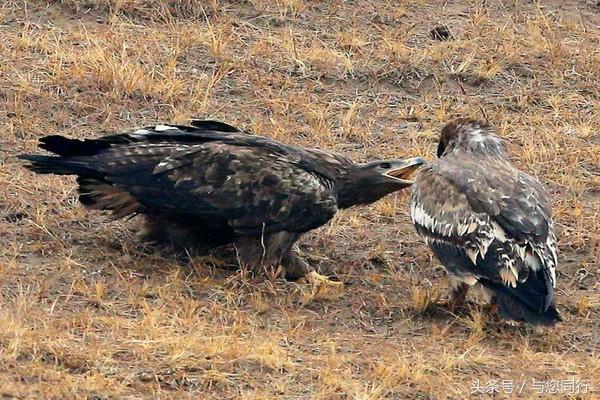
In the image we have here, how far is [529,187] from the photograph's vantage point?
9.36 meters

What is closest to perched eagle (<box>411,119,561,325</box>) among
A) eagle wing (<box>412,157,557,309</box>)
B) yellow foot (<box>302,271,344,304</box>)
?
eagle wing (<box>412,157,557,309</box>)

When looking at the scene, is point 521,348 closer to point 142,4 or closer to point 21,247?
point 21,247

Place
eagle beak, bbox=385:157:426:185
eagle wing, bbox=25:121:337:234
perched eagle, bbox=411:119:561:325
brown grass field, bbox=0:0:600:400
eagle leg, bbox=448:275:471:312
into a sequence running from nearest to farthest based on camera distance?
1. brown grass field, bbox=0:0:600:400
2. perched eagle, bbox=411:119:561:325
3. eagle leg, bbox=448:275:471:312
4. eagle wing, bbox=25:121:337:234
5. eagle beak, bbox=385:157:426:185

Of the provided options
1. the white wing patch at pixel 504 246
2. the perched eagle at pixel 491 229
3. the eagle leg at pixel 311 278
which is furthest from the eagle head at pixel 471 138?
the eagle leg at pixel 311 278

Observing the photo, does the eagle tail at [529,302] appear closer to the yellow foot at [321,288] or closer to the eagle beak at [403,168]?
the yellow foot at [321,288]

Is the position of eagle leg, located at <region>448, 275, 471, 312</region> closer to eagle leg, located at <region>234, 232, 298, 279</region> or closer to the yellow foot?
the yellow foot

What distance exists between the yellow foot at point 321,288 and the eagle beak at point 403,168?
2.90 ft

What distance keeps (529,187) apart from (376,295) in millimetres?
1144

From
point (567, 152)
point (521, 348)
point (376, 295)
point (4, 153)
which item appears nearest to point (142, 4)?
point (4, 153)

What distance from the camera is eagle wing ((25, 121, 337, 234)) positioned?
9320mm

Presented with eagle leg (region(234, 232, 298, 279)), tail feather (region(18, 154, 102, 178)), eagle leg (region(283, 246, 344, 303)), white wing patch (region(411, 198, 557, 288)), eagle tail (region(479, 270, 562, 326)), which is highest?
tail feather (region(18, 154, 102, 178))

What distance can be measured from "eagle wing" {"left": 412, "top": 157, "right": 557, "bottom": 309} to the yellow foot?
62cm

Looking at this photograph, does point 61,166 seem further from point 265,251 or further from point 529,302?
point 529,302

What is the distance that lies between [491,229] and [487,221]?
0.08 meters
